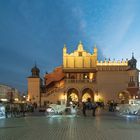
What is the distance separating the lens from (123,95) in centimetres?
8575

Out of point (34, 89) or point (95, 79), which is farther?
point (34, 89)

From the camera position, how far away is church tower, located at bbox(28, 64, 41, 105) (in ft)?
285

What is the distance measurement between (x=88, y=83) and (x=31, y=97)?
46.6 ft

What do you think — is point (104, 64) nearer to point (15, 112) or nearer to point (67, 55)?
point (67, 55)

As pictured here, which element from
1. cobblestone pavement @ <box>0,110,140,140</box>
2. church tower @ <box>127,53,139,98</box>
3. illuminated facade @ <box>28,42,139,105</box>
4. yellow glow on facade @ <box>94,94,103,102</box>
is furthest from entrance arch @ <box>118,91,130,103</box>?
cobblestone pavement @ <box>0,110,140,140</box>

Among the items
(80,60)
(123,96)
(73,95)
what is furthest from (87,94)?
(80,60)

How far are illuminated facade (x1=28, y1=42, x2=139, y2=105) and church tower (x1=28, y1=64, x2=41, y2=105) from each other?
2.36ft

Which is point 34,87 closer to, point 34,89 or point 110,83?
point 34,89

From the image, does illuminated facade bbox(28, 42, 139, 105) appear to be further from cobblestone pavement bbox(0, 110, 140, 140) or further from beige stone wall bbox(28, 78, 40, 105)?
cobblestone pavement bbox(0, 110, 140, 140)

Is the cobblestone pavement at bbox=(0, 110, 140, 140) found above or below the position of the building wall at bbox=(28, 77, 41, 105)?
below

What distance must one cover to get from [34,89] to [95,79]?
584 inches

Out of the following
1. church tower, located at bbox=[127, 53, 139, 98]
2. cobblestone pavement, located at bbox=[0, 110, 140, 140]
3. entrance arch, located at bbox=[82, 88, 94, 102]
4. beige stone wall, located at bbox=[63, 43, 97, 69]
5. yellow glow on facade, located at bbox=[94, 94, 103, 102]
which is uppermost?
beige stone wall, located at bbox=[63, 43, 97, 69]

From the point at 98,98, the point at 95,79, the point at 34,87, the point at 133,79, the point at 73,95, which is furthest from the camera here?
the point at 73,95

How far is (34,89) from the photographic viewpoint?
291 feet
